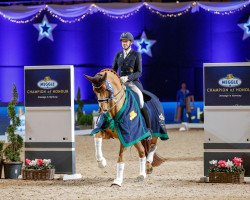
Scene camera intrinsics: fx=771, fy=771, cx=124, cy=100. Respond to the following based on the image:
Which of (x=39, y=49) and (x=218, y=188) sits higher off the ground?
(x=39, y=49)

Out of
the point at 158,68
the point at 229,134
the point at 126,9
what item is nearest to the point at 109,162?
the point at 229,134

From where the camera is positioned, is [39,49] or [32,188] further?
[39,49]

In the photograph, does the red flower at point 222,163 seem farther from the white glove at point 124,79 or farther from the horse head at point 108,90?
the white glove at point 124,79

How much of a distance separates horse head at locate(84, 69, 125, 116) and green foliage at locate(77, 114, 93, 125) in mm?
11692

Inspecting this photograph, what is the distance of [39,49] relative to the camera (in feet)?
93.7

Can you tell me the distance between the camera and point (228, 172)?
1115 cm

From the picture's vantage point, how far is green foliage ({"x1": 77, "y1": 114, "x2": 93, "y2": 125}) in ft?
74.3

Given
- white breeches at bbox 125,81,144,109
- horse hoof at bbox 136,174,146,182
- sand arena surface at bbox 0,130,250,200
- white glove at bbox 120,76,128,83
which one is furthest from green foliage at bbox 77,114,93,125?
white glove at bbox 120,76,128,83

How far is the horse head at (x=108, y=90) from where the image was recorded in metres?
10.4

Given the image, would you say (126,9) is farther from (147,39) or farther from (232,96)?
(232,96)

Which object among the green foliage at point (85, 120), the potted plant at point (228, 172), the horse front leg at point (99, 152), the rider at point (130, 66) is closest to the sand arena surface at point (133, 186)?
the potted plant at point (228, 172)

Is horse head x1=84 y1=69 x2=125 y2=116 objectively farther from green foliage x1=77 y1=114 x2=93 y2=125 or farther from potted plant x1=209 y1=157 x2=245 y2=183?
green foliage x1=77 y1=114 x2=93 y2=125

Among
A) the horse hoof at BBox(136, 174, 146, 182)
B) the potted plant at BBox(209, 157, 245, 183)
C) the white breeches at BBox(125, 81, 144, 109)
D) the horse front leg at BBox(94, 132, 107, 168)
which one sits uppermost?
the white breeches at BBox(125, 81, 144, 109)

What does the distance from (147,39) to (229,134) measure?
55.3ft
